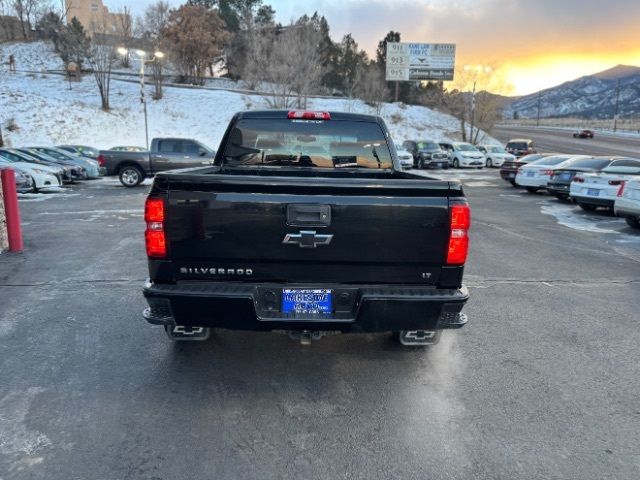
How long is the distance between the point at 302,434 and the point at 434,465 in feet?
2.69

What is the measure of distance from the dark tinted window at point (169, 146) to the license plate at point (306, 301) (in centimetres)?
1662

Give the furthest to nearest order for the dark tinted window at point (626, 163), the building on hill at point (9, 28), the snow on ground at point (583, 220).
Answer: the building on hill at point (9, 28) → the dark tinted window at point (626, 163) → the snow on ground at point (583, 220)

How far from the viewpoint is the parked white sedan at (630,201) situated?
32.7 feet

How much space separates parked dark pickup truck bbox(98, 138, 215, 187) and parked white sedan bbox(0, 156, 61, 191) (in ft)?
7.52

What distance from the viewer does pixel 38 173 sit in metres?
15.8

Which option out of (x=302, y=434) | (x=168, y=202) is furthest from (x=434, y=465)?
(x=168, y=202)

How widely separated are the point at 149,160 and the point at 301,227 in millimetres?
16749

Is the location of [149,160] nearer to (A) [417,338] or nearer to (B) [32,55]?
(A) [417,338]

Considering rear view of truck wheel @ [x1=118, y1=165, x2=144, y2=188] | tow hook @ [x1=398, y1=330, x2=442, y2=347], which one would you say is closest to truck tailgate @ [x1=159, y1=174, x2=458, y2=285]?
tow hook @ [x1=398, y1=330, x2=442, y2=347]

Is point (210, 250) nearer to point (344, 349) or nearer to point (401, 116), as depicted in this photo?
point (344, 349)

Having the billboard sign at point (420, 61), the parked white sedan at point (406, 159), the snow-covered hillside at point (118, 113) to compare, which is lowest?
the parked white sedan at point (406, 159)

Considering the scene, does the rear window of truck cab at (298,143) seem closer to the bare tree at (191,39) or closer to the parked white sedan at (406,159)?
the parked white sedan at (406,159)

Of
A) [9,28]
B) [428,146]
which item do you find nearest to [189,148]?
[428,146]

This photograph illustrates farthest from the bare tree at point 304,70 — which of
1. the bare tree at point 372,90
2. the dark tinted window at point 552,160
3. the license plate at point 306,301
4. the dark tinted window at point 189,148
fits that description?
the license plate at point 306,301
